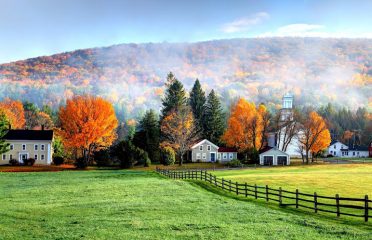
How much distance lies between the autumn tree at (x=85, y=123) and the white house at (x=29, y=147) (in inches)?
326

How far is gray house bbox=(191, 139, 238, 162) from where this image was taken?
10781 cm

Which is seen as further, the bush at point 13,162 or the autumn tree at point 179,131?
the autumn tree at point 179,131

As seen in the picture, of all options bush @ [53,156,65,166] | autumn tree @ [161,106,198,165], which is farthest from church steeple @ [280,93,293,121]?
bush @ [53,156,65,166]

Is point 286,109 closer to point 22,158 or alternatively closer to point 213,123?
point 213,123

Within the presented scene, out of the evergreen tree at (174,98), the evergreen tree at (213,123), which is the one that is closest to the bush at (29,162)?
the evergreen tree at (174,98)

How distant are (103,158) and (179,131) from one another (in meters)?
18.0

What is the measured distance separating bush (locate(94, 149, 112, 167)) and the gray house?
2136 cm

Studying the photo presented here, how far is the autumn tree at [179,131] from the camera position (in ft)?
330

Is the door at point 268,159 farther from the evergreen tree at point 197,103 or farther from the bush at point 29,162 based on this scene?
the bush at point 29,162

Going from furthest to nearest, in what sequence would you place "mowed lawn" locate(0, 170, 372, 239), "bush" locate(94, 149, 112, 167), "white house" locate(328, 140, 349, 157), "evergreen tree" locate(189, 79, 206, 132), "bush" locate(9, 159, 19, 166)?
"white house" locate(328, 140, 349, 157) < "evergreen tree" locate(189, 79, 206, 132) < "bush" locate(94, 149, 112, 167) < "bush" locate(9, 159, 19, 166) < "mowed lawn" locate(0, 170, 372, 239)

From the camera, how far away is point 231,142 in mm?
105250

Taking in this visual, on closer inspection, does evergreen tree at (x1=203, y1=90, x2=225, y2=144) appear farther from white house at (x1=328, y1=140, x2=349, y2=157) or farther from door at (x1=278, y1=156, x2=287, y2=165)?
white house at (x1=328, y1=140, x2=349, y2=157)

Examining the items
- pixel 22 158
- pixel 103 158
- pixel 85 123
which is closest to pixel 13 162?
pixel 22 158

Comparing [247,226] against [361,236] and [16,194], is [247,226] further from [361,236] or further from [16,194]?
[16,194]
